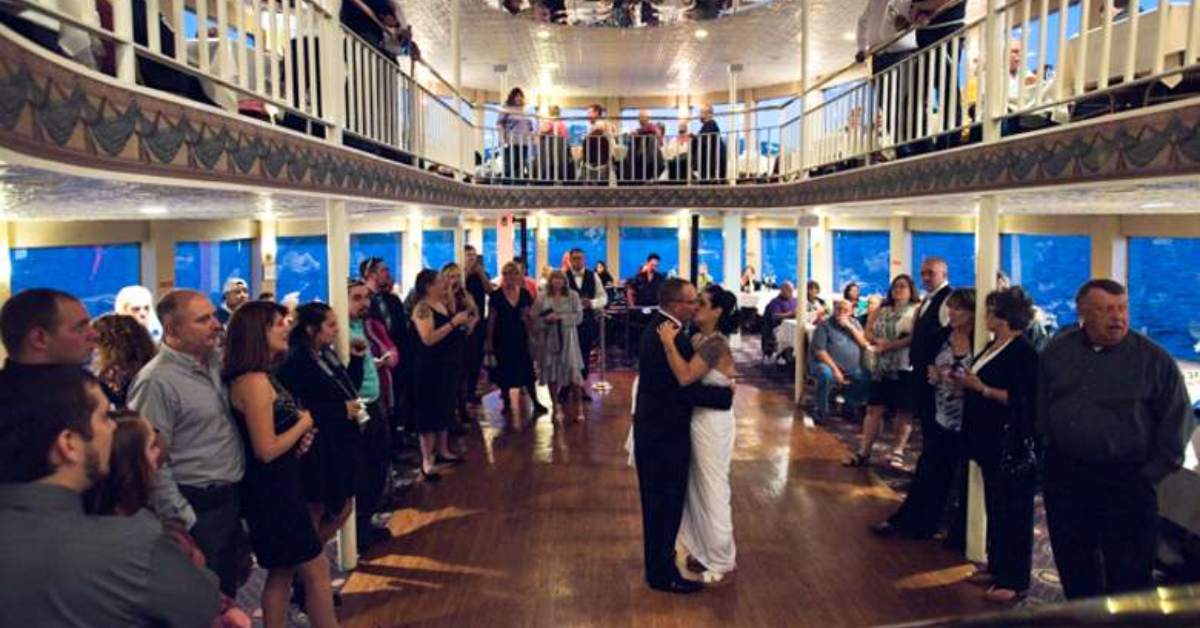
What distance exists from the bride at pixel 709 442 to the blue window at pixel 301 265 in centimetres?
907

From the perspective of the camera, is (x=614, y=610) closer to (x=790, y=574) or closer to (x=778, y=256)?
(x=790, y=574)

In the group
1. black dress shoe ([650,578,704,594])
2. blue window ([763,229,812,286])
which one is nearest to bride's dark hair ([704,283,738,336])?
black dress shoe ([650,578,704,594])

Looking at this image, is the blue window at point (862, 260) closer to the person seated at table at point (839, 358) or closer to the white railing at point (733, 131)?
the white railing at point (733, 131)

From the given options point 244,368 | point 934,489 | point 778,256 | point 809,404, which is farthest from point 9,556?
point 778,256

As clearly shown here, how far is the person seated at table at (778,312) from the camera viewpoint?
39.1 feet

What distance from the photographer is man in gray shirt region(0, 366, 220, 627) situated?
1.68 metres

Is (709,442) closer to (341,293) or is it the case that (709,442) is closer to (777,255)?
(341,293)

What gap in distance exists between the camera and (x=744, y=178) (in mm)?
12453

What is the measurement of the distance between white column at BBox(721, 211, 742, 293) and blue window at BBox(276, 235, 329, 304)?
7837 mm

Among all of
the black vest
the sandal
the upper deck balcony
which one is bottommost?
→ the sandal

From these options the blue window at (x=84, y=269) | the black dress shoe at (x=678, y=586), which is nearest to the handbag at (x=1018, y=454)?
the black dress shoe at (x=678, y=586)

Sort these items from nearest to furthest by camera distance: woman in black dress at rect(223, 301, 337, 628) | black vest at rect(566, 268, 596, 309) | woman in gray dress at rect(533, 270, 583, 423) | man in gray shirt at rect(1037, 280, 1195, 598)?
woman in black dress at rect(223, 301, 337, 628) → man in gray shirt at rect(1037, 280, 1195, 598) → woman in gray dress at rect(533, 270, 583, 423) → black vest at rect(566, 268, 596, 309)

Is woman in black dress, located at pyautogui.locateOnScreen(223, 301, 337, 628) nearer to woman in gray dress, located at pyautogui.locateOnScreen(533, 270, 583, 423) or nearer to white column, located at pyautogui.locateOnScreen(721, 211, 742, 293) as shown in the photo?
woman in gray dress, located at pyautogui.locateOnScreen(533, 270, 583, 423)

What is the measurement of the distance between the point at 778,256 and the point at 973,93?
11.6 meters
